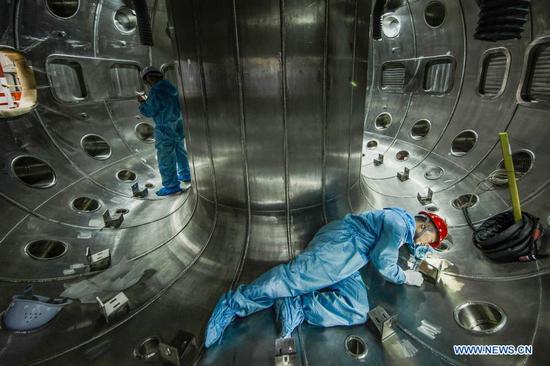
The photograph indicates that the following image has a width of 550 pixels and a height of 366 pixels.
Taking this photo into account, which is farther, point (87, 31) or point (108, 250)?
point (87, 31)

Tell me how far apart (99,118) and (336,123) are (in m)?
3.93

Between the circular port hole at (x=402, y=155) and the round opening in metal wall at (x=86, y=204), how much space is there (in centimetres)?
481

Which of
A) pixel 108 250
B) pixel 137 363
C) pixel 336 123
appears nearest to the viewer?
pixel 137 363

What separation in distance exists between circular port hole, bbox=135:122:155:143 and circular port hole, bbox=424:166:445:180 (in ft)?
16.0

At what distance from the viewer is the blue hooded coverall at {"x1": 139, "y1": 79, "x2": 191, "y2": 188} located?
4.06 m

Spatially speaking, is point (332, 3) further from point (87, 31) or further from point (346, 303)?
point (87, 31)

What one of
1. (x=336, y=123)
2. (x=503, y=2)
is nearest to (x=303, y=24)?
(x=336, y=123)

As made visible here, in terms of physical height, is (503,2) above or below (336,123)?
above

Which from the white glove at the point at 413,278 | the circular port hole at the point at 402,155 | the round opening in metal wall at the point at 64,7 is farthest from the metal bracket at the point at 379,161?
the round opening in metal wall at the point at 64,7

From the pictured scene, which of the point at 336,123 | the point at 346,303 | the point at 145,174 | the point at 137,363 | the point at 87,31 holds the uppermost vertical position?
the point at 87,31

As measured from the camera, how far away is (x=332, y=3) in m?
2.25

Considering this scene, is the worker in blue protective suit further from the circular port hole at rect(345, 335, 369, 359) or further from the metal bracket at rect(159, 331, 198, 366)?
the circular port hole at rect(345, 335, 369, 359)

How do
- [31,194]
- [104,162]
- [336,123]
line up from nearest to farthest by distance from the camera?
[336,123] < [31,194] < [104,162]

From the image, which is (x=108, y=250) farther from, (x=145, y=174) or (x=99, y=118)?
(x=99, y=118)
